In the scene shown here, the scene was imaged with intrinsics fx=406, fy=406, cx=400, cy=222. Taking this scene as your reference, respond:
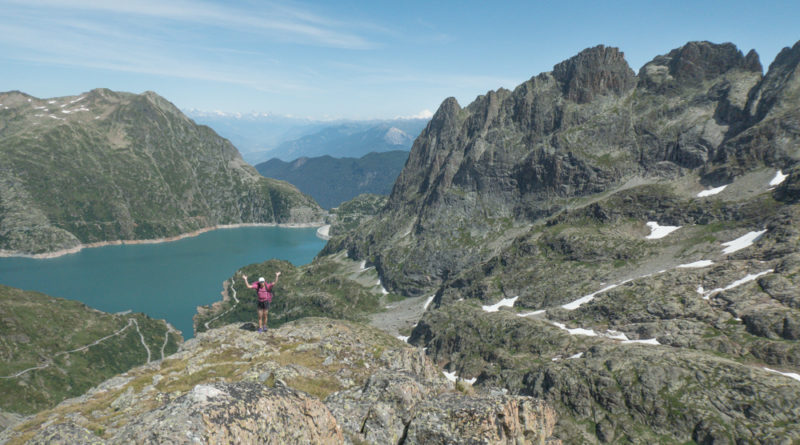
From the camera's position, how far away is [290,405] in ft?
57.0

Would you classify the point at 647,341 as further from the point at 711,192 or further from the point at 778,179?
the point at 711,192

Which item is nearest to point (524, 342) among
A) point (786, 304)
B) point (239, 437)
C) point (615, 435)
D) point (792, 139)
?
point (615, 435)

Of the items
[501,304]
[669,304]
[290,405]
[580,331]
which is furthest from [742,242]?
[290,405]

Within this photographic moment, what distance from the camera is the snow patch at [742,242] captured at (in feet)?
401

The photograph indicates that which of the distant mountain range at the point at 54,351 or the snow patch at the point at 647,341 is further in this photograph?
the distant mountain range at the point at 54,351

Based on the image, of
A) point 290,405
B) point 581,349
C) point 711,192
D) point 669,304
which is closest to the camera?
point 290,405

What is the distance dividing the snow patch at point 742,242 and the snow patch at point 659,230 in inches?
1061

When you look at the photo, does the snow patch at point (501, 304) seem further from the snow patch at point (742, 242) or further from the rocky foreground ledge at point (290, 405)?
the rocky foreground ledge at point (290, 405)

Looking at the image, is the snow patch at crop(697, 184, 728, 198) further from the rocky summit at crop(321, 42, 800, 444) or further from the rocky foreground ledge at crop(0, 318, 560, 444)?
the rocky foreground ledge at crop(0, 318, 560, 444)

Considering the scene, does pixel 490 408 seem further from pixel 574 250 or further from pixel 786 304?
pixel 574 250

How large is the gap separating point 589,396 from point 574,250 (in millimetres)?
89552

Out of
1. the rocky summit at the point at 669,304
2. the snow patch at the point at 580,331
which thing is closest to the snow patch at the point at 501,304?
the rocky summit at the point at 669,304

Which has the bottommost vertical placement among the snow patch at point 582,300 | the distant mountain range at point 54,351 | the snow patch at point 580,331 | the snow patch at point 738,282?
the distant mountain range at point 54,351

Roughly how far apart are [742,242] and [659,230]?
35.1m
